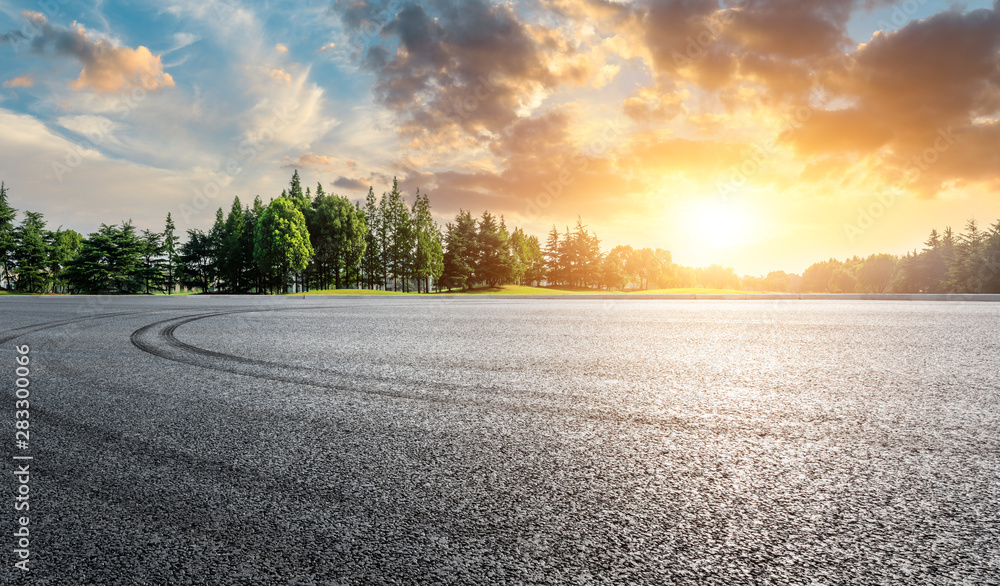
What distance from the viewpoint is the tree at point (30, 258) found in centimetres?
5847

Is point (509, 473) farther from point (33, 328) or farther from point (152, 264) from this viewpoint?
point (152, 264)

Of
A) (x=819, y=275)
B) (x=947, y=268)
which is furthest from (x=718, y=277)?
(x=947, y=268)

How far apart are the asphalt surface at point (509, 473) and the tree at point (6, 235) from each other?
7314cm

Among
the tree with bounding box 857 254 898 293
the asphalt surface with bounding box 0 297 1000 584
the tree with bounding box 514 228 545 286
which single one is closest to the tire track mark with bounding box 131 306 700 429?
the asphalt surface with bounding box 0 297 1000 584

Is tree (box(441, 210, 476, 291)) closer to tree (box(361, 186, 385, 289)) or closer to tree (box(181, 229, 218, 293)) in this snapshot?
tree (box(361, 186, 385, 289))

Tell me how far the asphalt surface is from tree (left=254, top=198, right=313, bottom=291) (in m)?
50.6

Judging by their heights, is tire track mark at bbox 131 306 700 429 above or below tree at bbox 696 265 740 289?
below

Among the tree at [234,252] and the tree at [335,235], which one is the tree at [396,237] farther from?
the tree at [234,252]

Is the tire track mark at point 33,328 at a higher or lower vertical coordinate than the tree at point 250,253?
lower

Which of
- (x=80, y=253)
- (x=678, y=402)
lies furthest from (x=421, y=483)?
(x=80, y=253)

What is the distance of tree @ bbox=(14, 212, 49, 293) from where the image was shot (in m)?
58.5

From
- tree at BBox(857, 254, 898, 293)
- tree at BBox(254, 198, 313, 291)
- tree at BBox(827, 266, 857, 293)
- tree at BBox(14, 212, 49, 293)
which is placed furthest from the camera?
tree at BBox(827, 266, 857, 293)

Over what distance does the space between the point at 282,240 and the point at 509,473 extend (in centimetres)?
5629

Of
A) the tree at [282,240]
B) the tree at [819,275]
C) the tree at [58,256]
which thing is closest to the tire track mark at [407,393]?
the tree at [282,240]
